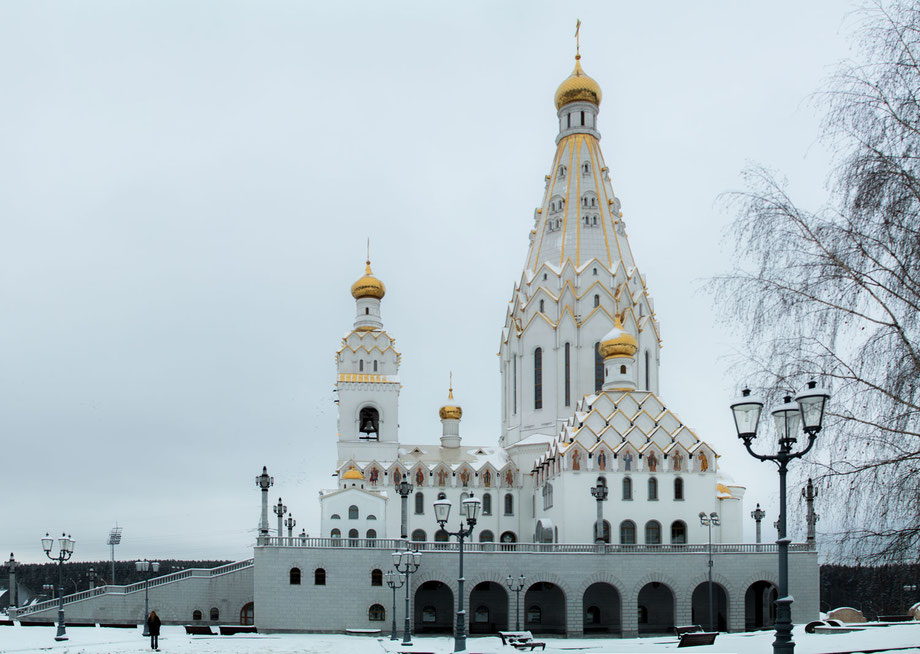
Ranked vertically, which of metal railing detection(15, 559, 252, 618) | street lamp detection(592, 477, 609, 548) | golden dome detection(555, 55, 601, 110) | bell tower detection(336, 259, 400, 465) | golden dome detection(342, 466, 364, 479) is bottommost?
metal railing detection(15, 559, 252, 618)

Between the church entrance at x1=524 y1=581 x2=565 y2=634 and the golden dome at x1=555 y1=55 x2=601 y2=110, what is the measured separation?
99.5 ft

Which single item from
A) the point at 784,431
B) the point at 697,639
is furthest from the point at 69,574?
the point at 784,431

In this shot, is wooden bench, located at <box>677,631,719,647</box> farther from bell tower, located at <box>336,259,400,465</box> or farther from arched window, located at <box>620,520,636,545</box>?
bell tower, located at <box>336,259,400,465</box>

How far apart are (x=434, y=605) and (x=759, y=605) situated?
15.4 metres

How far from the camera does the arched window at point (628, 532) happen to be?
50531 mm

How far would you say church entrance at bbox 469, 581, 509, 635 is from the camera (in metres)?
48.7

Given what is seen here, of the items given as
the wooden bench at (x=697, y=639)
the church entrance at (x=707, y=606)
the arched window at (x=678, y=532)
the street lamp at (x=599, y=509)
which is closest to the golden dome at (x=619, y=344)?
the arched window at (x=678, y=532)

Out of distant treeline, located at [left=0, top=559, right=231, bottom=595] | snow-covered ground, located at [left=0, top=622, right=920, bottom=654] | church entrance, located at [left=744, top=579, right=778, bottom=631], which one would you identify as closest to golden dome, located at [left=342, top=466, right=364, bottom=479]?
snow-covered ground, located at [left=0, top=622, right=920, bottom=654]

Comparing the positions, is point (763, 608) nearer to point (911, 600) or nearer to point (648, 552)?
point (648, 552)

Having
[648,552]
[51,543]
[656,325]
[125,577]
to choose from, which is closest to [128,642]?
[51,543]

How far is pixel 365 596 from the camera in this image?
44.4 metres

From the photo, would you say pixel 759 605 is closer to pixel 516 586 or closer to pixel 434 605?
pixel 516 586

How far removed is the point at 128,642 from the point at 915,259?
26.9 metres

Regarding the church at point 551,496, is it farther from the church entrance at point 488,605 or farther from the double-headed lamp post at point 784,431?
the double-headed lamp post at point 784,431
